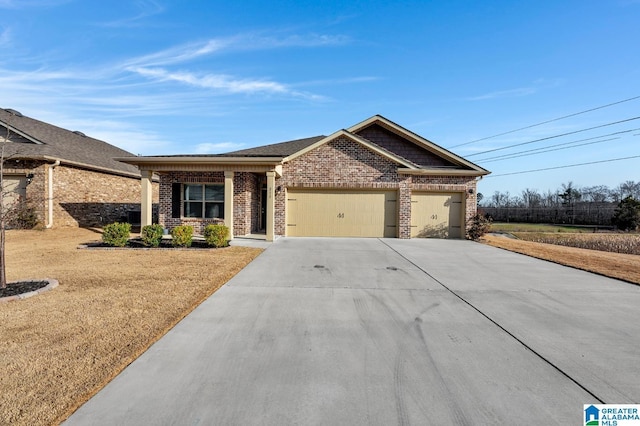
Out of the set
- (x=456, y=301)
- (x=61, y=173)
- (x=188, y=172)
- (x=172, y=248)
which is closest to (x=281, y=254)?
(x=172, y=248)

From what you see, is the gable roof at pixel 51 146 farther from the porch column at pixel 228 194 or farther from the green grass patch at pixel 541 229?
the green grass patch at pixel 541 229

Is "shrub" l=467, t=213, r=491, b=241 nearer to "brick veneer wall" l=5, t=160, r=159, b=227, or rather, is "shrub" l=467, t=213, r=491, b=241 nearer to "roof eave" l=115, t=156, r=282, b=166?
"roof eave" l=115, t=156, r=282, b=166

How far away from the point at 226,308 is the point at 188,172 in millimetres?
10127

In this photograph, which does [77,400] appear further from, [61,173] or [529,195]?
[529,195]

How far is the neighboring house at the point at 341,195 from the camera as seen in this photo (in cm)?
1336

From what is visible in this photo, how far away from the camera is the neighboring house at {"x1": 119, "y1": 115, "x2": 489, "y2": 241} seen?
1336 centimetres

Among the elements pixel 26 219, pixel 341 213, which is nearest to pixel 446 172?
pixel 341 213

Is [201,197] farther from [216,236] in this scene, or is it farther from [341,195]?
[341,195]

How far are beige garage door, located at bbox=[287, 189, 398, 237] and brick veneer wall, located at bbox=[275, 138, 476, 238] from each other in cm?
36

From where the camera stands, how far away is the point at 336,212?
45.9ft

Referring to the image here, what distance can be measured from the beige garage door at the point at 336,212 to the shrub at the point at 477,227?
3536 mm

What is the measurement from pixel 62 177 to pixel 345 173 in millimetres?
13536

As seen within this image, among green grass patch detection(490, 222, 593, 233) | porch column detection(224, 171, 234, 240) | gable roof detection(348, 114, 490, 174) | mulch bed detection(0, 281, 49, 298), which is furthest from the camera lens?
green grass patch detection(490, 222, 593, 233)

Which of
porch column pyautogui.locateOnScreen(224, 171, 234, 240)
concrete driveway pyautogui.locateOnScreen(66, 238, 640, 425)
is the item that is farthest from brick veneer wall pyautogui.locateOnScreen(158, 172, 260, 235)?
concrete driveway pyautogui.locateOnScreen(66, 238, 640, 425)
